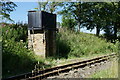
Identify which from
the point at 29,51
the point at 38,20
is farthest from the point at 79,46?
the point at 29,51

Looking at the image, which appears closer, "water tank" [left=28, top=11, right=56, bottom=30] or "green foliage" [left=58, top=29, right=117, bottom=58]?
"water tank" [left=28, top=11, right=56, bottom=30]

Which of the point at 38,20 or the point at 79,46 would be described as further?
the point at 79,46

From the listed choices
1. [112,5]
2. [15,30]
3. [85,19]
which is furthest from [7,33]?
[112,5]

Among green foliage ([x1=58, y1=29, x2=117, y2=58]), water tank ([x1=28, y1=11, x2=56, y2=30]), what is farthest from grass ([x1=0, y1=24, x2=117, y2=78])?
water tank ([x1=28, y1=11, x2=56, y2=30])

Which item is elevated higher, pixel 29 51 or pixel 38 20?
pixel 38 20

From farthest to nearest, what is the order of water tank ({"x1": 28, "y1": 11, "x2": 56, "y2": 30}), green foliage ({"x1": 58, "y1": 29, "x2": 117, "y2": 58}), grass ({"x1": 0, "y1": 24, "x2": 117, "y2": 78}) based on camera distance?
green foliage ({"x1": 58, "y1": 29, "x2": 117, "y2": 58}) < water tank ({"x1": 28, "y1": 11, "x2": 56, "y2": 30}) < grass ({"x1": 0, "y1": 24, "x2": 117, "y2": 78})

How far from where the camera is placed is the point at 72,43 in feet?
49.4

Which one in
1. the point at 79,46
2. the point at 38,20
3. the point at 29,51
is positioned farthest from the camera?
the point at 79,46

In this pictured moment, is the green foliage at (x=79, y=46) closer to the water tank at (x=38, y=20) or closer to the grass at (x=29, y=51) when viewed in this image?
the grass at (x=29, y=51)

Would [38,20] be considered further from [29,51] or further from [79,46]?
[79,46]

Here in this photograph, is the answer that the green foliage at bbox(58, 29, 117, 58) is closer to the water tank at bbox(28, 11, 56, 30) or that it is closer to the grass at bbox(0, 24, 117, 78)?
the grass at bbox(0, 24, 117, 78)

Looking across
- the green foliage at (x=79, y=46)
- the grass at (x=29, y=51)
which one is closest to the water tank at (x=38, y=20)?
the grass at (x=29, y=51)

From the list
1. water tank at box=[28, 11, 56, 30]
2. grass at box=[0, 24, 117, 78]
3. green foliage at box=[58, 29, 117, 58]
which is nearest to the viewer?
grass at box=[0, 24, 117, 78]

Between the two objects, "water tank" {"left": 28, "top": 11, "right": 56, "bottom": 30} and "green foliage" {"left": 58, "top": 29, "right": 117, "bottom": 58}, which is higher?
"water tank" {"left": 28, "top": 11, "right": 56, "bottom": 30}
